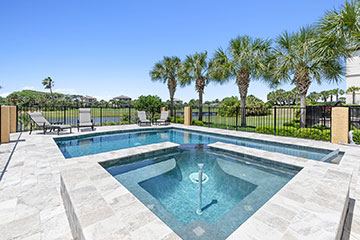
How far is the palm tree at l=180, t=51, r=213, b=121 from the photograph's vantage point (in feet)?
45.8

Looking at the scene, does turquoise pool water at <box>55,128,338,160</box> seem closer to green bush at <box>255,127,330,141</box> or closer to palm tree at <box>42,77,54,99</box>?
green bush at <box>255,127,330,141</box>

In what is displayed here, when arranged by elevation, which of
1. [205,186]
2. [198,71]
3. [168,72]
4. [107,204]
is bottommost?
[205,186]

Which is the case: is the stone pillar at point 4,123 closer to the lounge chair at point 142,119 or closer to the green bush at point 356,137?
the lounge chair at point 142,119

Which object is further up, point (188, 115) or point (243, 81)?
point (243, 81)

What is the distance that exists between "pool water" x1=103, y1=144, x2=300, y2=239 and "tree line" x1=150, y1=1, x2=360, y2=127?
609cm

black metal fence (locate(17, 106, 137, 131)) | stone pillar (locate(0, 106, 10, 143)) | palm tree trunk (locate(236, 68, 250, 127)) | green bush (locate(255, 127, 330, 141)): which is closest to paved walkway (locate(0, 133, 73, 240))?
stone pillar (locate(0, 106, 10, 143))

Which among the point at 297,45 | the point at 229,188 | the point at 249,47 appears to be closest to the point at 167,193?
the point at 229,188

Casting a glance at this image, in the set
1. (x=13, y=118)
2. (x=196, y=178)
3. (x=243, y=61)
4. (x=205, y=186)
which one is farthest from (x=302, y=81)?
(x=13, y=118)

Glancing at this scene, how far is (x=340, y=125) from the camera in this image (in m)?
6.73

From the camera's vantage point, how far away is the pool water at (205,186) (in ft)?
7.77

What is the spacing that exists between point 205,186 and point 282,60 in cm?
890

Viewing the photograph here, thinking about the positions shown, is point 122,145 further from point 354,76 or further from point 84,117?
point 354,76

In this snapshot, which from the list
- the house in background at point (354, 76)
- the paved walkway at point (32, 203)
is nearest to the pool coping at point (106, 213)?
the paved walkway at point (32, 203)

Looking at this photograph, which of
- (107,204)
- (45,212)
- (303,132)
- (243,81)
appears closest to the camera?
(107,204)
